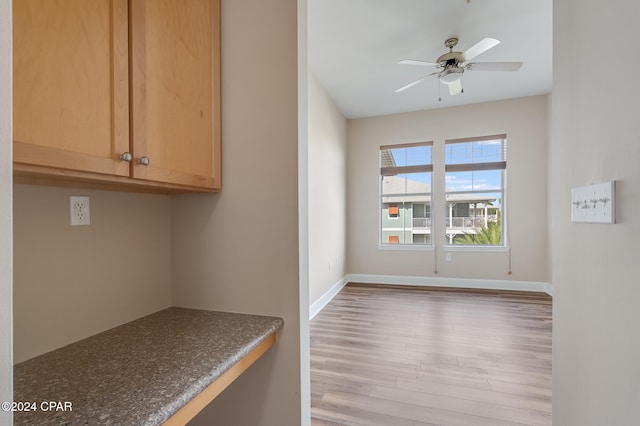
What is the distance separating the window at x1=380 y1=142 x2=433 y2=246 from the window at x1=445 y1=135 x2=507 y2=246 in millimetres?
334

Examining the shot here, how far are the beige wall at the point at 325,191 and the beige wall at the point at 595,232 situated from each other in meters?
2.46

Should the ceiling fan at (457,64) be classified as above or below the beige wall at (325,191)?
above

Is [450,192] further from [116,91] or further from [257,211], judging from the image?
[116,91]

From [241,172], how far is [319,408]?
5.00 ft

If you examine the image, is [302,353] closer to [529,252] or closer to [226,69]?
[226,69]

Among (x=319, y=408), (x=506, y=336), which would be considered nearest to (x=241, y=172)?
(x=319, y=408)

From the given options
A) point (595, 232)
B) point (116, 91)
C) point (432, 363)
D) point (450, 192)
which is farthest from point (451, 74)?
point (116, 91)

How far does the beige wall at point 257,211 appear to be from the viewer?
1.18 meters

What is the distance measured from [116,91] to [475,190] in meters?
4.88

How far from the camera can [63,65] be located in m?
0.68

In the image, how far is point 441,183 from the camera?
4.63 m

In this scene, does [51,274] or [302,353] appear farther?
[302,353]

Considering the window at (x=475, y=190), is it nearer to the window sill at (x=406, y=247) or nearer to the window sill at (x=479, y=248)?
the window sill at (x=479, y=248)

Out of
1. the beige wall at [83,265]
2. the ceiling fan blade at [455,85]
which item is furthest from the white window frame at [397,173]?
the beige wall at [83,265]
